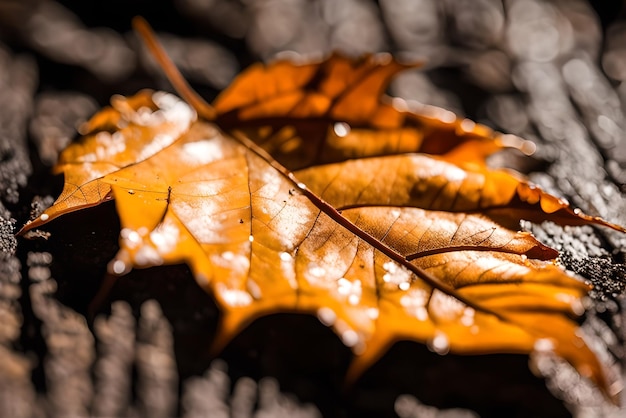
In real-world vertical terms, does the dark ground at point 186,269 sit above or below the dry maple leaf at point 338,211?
below

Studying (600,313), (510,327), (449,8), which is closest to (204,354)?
(510,327)

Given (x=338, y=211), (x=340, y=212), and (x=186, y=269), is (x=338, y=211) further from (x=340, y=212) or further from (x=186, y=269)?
(x=186, y=269)

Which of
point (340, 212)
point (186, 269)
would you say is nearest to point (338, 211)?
point (340, 212)

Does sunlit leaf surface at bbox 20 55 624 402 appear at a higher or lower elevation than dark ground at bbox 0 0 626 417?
higher

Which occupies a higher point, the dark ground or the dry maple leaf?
the dry maple leaf

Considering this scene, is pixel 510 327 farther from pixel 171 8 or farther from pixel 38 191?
pixel 171 8
